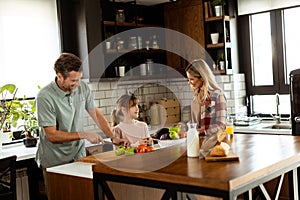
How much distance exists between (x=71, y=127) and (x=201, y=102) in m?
Answer: 1.01

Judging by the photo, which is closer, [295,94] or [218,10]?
[295,94]

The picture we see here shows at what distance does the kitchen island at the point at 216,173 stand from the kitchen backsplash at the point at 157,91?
253cm

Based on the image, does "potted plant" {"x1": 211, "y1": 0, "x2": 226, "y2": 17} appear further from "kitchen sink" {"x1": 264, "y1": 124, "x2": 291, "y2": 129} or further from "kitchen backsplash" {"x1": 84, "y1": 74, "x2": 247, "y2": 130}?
"kitchen sink" {"x1": 264, "y1": 124, "x2": 291, "y2": 129}

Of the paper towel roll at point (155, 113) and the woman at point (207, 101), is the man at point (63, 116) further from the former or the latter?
the paper towel roll at point (155, 113)

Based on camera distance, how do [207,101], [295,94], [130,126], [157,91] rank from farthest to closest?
[157,91], [130,126], [295,94], [207,101]

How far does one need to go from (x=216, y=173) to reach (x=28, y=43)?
322 cm

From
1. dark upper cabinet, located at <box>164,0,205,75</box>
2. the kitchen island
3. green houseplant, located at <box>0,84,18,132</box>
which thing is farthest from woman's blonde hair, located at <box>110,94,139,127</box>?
dark upper cabinet, located at <box>164,0,205,75</box>

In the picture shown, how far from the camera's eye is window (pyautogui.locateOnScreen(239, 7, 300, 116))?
16.4 feet

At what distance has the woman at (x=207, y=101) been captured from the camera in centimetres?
288

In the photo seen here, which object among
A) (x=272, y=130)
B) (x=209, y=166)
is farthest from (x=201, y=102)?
(x=272, y=130)

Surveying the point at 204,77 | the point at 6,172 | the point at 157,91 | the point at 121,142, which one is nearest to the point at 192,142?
the point at 204,77

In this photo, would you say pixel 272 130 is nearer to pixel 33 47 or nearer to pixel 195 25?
pixel 195 25

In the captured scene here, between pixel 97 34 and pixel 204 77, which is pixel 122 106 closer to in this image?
pixel 204 77

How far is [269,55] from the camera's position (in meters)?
5.18
